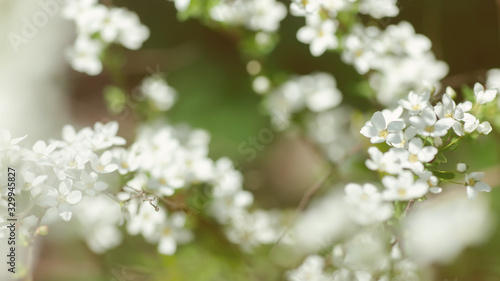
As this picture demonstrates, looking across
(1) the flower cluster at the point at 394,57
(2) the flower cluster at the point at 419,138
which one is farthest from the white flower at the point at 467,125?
(1) the flower cluster at the point at 394,57

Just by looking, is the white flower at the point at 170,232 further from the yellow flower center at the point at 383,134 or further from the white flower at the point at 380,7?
the white flower at the point at 380,7

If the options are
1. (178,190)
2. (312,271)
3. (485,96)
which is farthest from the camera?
(178,190)

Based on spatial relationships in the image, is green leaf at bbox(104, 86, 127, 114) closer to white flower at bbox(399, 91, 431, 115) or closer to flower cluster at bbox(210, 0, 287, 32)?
flower cluster at bbox(210, 0, 287, 32)

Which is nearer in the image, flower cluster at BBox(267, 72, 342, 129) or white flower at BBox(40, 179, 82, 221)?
white flower at BBox(40, 179, 82, 221)

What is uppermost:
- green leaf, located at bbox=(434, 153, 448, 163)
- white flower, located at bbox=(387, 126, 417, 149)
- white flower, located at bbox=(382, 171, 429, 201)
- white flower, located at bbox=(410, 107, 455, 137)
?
white flower, located at bbox=(410, 107, 455, 137)

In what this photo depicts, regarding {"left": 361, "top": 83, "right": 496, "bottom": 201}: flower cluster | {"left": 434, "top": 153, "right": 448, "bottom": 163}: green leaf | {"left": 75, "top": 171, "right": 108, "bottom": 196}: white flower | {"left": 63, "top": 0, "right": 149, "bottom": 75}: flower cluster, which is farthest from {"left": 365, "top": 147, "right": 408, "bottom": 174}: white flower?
{"left": 63, "top": 0, "right": 149, "bottom": 75}: flower cluster

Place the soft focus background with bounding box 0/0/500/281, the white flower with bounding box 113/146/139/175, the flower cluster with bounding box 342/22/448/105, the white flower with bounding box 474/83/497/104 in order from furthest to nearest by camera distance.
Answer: the soft focus background with bounding box 0/0/500/281 < the flower cluster with bounding box 342/22/448/105 < the white flower with bounding box 113/146/139/175 < the white flower with bounding box 474/83/497/104

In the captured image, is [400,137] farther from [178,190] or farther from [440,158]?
[178,190]

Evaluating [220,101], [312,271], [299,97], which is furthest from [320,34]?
[220,101]
